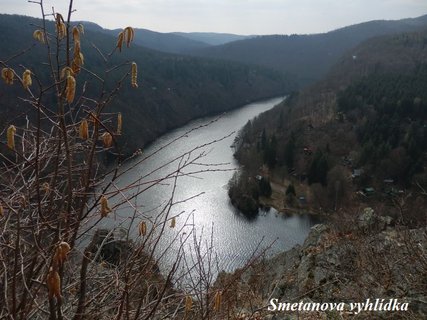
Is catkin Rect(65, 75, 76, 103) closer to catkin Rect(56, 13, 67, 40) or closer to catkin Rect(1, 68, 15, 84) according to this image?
catkin Rect(56, 13, 67, 40)

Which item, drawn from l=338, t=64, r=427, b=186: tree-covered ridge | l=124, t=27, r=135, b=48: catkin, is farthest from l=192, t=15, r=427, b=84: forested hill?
l=124, t=27, r=135, b=48: catkin

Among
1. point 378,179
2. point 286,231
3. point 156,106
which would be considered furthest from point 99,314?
point 156,106

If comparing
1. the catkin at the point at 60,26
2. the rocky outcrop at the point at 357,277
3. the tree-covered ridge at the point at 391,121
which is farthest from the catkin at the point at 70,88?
the tree-covered ridge at the point at 391,121

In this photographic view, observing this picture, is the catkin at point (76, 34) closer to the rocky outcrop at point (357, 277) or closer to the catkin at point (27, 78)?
the catkin at point (27, 78)

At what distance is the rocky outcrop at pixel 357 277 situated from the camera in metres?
4.16

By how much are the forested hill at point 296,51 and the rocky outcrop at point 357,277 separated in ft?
359

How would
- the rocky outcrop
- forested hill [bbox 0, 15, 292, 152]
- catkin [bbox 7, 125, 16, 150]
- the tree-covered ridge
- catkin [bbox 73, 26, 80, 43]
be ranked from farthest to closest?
forested hill [bbox 0, 15, 292, 152] → the tree-covered ridge → the rocky outcrop → catkin [bbox 73, 26, 80, 43] → catkin [bbox 7, 125, 16, 150]

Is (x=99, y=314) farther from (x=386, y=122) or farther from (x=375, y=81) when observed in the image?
(x=375, y=81)

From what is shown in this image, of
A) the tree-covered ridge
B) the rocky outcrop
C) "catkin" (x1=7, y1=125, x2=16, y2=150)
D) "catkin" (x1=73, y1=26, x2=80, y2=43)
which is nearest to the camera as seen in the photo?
"catkin" (x1=7, y1=125, x2=16, y2=150)

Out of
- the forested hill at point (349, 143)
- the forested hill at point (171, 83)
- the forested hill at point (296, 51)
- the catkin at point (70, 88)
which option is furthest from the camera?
the forested hill at point (296, 51)

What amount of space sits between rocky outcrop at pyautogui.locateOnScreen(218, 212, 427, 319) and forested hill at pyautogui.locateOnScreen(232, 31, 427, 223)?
1718 centimetres

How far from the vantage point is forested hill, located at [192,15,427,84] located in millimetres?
126812

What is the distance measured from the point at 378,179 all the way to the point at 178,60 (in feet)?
219

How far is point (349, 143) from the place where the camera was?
1635 inches
